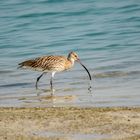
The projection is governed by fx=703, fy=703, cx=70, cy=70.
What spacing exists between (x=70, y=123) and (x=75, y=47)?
458 inches

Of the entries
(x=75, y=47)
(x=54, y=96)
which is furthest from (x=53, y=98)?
(x=75, y=47)

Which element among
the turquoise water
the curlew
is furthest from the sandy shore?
the curlew

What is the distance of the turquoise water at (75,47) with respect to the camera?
14.0m

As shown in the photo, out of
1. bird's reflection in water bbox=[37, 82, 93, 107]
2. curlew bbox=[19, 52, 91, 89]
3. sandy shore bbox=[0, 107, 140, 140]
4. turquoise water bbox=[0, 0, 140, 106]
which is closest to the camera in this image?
sandy shore bbox=[0, 107, 140, 140]

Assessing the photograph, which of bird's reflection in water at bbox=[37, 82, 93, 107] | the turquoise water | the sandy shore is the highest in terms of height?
the sandy shore

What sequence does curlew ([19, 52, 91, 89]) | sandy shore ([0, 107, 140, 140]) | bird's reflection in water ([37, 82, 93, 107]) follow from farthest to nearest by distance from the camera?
curlew ([19, 52, 91, 89]), bird's reflection in water ([37, 82, 93, 107]), sandy shore ([0, 107, 140, 140])

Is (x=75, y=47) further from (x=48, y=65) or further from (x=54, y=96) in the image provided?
(x=54, y=96)

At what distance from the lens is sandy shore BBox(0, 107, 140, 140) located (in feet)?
31.3

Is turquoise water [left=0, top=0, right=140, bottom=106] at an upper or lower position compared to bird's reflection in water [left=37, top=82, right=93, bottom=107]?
lower

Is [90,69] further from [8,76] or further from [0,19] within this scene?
[0,19]

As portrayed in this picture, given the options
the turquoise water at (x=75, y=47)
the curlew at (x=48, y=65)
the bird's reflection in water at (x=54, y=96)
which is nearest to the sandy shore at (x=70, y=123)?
the turquoise water at (x=75, y=47)

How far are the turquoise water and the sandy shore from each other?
1449 millimetres

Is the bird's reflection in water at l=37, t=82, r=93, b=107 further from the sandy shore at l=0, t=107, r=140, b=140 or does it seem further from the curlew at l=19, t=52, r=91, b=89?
the sandy shore at l=0, t=107, r=140, b=140

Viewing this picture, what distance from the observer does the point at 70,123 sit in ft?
33.9
